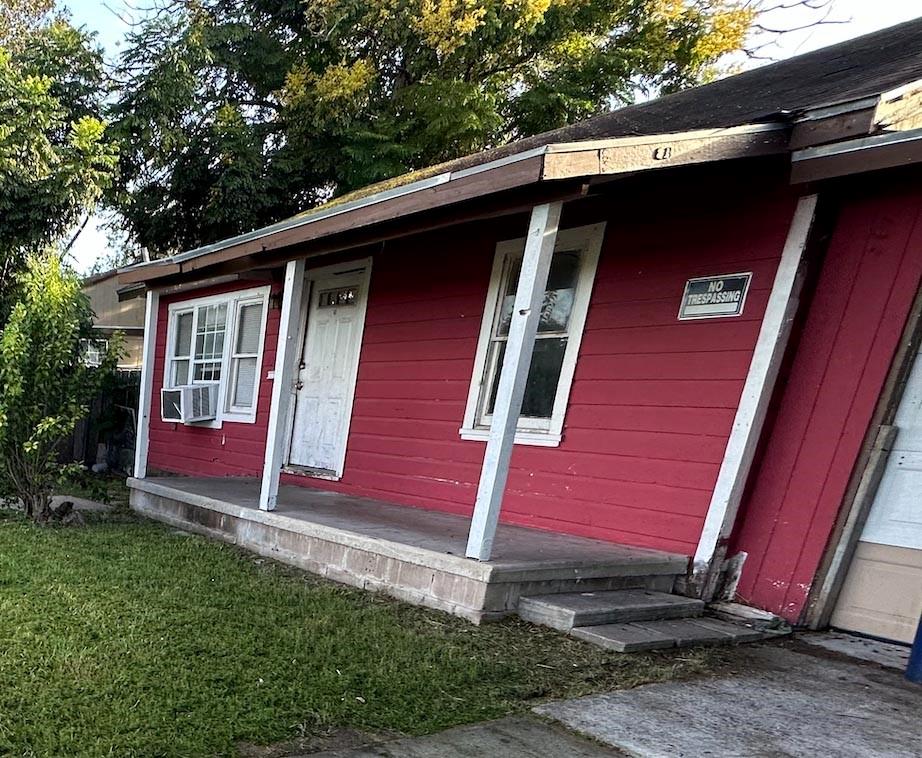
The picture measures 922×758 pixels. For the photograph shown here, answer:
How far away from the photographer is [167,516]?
7.05m

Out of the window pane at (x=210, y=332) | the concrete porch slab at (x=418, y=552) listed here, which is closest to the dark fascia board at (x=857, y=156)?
the concrete porch slab at (x=418, y=552)

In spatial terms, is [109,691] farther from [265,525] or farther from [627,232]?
[627,232]

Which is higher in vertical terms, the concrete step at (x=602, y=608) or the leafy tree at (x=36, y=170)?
the leafy tree at (x=36, y=170)

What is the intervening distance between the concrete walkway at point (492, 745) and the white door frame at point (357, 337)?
4.96 meters

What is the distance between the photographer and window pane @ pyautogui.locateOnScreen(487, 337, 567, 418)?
5.76 metres

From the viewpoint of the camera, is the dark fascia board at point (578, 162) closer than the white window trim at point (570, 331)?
Yes

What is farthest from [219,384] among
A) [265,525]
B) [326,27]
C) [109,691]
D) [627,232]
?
[326,27]

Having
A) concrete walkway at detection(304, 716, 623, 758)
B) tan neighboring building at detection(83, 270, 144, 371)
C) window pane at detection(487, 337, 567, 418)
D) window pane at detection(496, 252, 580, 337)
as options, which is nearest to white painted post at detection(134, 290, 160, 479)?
window pane at detection(496, 252, 580, 337)

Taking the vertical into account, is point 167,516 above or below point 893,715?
below

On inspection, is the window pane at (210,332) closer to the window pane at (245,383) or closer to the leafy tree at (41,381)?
the window pane at (245,383)

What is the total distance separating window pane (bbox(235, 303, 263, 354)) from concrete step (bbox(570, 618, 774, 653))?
6188 mm

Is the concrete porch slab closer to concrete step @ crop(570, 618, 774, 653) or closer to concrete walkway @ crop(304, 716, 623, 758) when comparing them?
concrete step @ crop(570, 618, 774, 653)

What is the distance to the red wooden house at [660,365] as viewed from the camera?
13.5ft

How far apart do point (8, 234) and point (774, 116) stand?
1094cm
